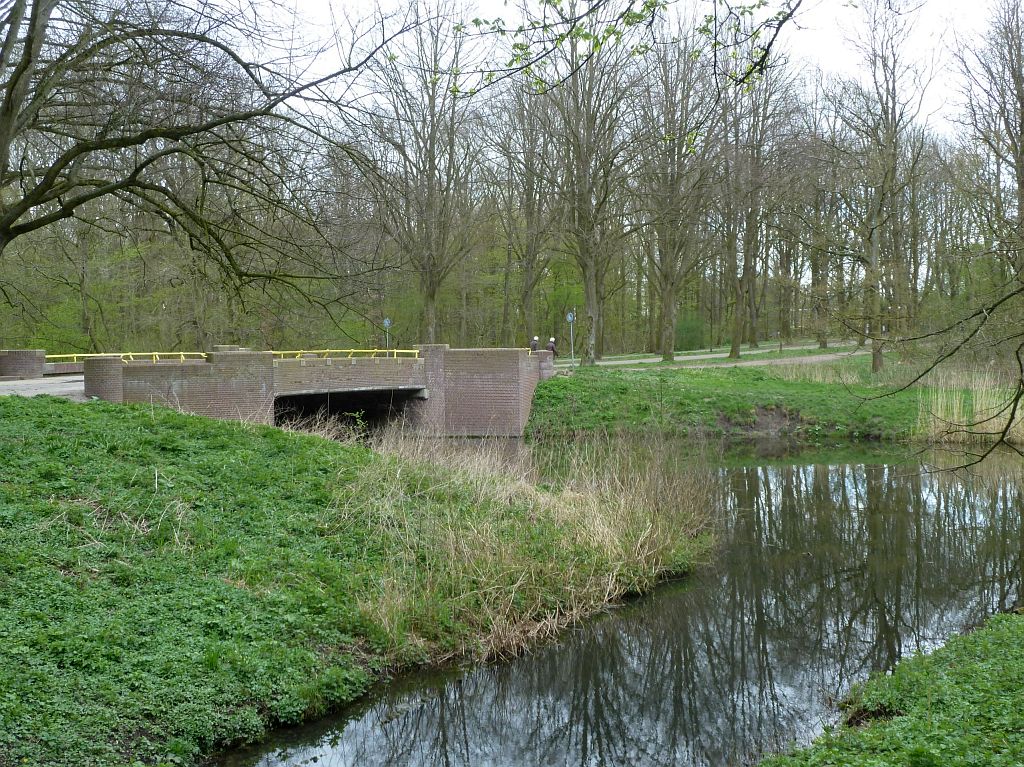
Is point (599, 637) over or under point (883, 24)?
under

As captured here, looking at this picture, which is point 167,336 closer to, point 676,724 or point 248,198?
point 248,198

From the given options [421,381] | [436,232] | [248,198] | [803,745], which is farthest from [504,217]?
[803,745]

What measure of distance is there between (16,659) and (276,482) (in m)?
4.86

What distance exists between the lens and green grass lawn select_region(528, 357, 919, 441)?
80.2 feet

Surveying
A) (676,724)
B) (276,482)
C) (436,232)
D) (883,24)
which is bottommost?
(676,724)

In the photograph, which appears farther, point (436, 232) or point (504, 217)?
point (504, 217)

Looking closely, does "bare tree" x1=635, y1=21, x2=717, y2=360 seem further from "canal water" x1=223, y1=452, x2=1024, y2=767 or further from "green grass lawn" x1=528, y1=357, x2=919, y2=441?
"canal water" x1=223, y1=452, x2=1024, y2=767

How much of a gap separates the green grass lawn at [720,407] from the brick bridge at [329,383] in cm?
112

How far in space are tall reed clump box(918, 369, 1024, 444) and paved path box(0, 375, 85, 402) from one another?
53.8 feet

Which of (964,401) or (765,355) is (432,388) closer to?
(964,401)

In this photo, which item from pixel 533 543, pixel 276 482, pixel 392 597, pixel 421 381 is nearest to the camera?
pixel 392 597

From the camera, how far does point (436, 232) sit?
1224 inches

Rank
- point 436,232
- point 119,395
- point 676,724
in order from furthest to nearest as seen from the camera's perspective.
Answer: point 436,232
point 119,395
point 676,724

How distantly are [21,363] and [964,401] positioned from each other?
74.8ft
